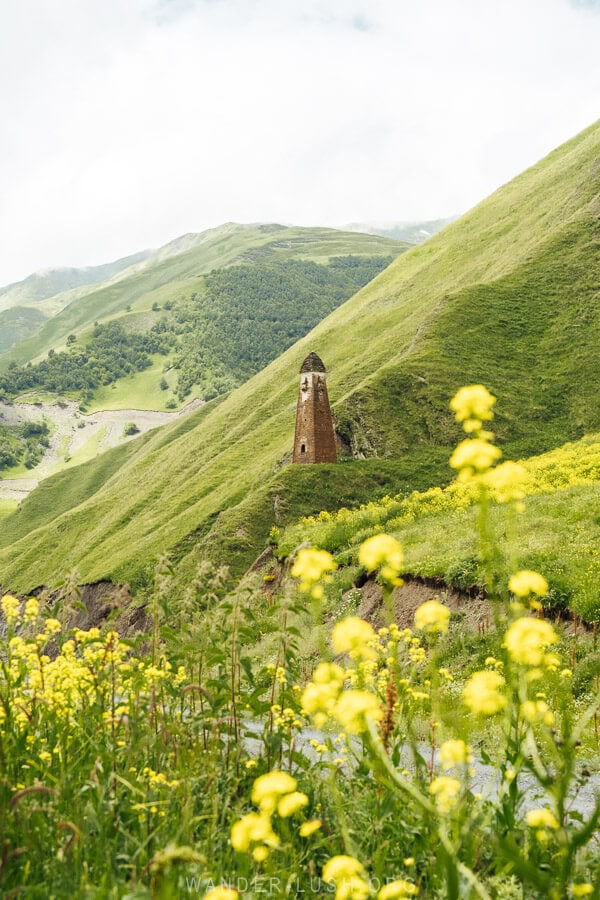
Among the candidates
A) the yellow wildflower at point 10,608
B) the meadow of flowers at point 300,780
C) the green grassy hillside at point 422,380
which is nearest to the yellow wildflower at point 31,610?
the meadow of flowers at point 300,780

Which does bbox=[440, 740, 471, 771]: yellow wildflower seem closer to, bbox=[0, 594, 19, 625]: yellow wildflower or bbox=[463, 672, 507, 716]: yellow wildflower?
bbox=[463, 672, 507, 716]: yellow wildflower

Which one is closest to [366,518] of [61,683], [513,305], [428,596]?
[428,596]

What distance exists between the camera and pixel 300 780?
587cm

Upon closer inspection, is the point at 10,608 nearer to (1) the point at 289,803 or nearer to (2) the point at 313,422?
(1) the point at 289,803

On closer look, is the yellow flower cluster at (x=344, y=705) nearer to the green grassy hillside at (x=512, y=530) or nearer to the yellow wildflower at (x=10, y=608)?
the green grassy hillside at (x=512, y=530)

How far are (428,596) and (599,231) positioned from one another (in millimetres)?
58180

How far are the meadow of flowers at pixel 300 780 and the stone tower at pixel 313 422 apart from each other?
40050mm

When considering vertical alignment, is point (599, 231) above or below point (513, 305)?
above

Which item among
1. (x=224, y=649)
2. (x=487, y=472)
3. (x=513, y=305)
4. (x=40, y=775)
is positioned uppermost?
(x=513, y=305)

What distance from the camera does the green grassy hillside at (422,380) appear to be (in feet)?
164

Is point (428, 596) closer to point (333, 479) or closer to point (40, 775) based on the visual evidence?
point (40, 775)

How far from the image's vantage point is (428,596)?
2130 cm

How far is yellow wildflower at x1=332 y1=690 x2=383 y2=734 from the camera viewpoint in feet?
10.4

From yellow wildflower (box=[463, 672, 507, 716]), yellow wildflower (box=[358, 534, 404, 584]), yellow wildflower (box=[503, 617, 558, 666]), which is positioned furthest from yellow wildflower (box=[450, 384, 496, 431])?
yellow wildflower (box=[463, 672, 507, 716])
